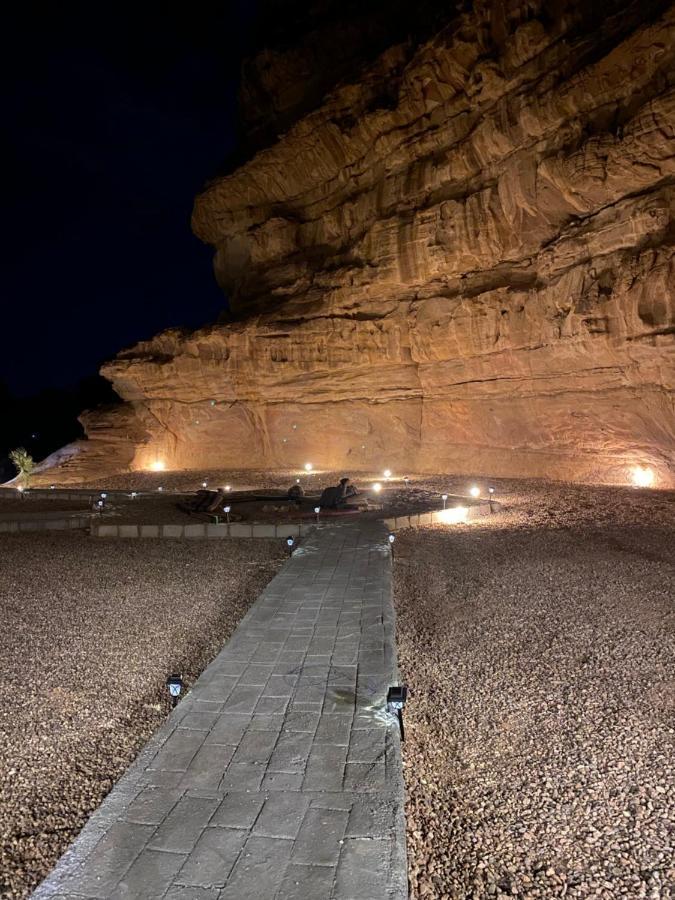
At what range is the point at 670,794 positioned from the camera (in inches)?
127

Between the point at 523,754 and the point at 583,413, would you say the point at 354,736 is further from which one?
the point at 583,413

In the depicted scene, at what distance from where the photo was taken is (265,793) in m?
3.11

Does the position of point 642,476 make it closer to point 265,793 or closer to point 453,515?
point 453,515

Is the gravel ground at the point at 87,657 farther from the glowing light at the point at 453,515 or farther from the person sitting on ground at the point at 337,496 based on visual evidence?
the glowing light at the point at 453,515

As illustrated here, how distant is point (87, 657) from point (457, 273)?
1682 centimetres

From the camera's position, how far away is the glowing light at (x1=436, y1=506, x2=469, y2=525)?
12.0 meters

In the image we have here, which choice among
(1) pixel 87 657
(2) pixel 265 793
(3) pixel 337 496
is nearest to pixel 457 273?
(3) pixel 337 496

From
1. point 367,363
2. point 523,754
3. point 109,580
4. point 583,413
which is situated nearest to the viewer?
point 523,754

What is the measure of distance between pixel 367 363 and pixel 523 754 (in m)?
18.5

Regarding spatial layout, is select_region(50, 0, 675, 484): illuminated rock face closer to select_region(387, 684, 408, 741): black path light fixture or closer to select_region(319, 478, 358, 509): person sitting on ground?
select_region(319, 478, 358, 509): person sitting on ground

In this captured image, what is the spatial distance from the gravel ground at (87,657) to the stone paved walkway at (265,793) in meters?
0.34

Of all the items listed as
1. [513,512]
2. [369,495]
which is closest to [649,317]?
[513,512]

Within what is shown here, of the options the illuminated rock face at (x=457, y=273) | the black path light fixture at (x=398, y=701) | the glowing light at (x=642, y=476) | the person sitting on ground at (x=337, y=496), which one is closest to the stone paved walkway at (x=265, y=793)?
the black path light fixture at (x=398, y=701)

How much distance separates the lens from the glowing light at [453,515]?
39.3 ft
